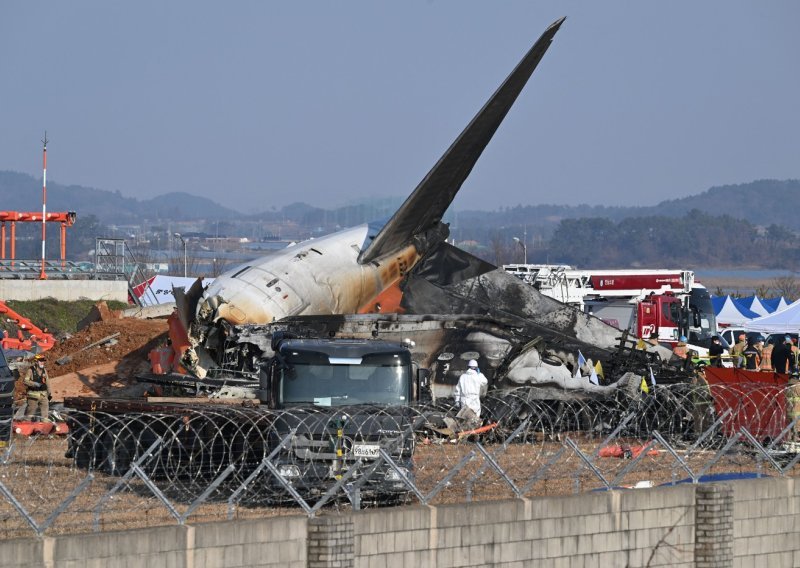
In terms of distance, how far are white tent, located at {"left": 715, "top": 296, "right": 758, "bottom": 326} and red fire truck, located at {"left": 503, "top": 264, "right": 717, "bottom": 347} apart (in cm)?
535

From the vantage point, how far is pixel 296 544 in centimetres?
1346

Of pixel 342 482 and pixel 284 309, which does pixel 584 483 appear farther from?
pixel 284 309

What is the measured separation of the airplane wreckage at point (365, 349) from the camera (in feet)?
57.6

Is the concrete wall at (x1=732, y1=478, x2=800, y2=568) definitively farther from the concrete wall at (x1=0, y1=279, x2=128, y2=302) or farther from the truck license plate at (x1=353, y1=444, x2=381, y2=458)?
the concrete wall at (x1=0, y1=279, x2=128, y2=302)

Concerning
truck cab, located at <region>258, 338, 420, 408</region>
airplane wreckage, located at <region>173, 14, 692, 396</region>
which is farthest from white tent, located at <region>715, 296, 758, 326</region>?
truck cab, located at <region>258, 338, 420, 408</region>

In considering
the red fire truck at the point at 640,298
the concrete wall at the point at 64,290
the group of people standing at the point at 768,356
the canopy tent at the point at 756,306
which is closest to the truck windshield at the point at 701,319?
the red fire truck at the point at 640,298

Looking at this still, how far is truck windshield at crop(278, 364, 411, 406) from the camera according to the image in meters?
19.8

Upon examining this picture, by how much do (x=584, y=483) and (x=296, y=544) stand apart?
17.0ft

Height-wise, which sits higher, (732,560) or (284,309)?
(284,309)

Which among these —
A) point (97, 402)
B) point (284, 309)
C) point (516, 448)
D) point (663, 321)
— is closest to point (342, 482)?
point (516, 448)

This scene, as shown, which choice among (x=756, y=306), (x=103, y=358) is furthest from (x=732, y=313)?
(x=103, y=358)

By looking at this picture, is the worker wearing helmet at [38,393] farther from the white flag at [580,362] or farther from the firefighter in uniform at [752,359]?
the firefighter in uniform at [752,359]

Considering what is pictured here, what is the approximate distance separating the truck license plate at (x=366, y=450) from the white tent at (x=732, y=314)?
48.1 metres

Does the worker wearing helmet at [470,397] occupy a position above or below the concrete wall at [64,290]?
below
